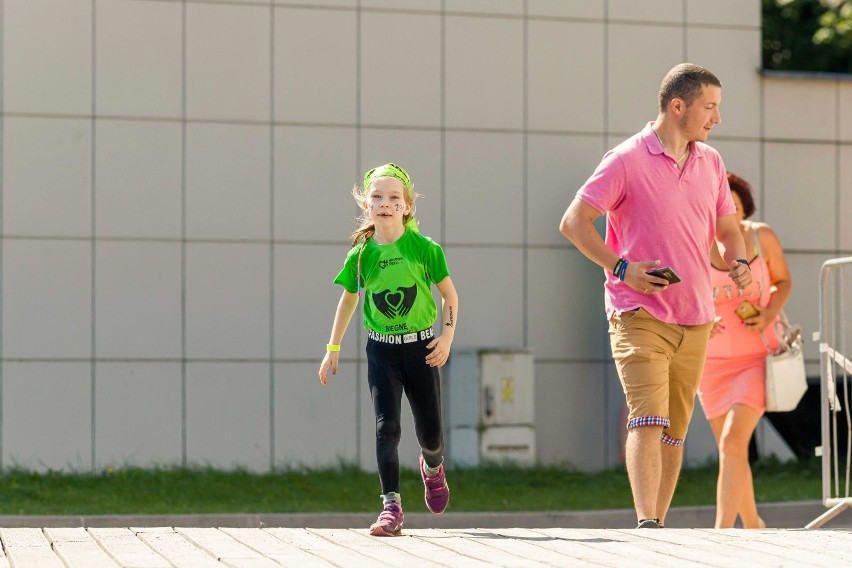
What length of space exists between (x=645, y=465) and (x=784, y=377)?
1.86 metres

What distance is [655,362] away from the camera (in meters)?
7.15

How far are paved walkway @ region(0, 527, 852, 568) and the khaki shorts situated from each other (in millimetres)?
555

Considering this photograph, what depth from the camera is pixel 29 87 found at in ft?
44.8

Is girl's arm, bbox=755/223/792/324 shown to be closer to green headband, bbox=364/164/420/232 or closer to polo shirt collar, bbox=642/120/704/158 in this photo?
polo shirt collar, bbox=642/120/704/158

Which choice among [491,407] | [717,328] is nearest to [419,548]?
[717,328]

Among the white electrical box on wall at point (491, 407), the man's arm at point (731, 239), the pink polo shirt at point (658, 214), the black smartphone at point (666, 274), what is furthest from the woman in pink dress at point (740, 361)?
the white electrical box on wall at point (491, 407)

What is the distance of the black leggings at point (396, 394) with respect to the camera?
7227mm

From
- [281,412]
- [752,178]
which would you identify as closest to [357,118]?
[281,412]

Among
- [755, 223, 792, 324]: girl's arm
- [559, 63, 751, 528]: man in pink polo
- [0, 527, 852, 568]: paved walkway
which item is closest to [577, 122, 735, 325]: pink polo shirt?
[559, 63, 751, 528]: man in pink polo

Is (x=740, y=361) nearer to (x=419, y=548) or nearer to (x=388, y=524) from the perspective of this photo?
(x=388, y=524)

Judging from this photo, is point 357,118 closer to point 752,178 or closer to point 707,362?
point 752,178

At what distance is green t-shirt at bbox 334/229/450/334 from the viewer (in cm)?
725

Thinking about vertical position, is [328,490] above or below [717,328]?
below

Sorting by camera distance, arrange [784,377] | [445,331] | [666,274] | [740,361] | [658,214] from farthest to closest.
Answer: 1. [740,361]
2. [784,377]
3. [445,331]
4. [658,214]
5. [666,274]
